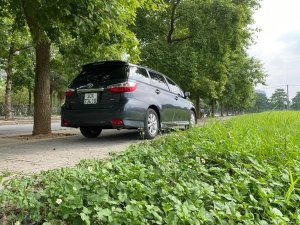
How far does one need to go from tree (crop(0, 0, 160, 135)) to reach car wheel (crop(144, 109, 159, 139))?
6.59 feet

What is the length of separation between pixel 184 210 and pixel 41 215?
978 millimetres

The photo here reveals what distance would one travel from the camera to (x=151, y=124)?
8180mm

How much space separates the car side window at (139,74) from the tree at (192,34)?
879cm

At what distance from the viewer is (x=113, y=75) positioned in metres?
7.68

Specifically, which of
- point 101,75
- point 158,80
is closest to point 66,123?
point 101,75

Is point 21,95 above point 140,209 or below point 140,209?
above

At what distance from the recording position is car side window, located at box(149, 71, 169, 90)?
8832mm

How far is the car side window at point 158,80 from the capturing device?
8832 mm

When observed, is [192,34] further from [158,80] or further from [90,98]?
[90,98]

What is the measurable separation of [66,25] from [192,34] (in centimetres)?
1105

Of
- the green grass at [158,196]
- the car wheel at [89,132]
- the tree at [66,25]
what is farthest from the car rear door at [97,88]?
the green grass at [158,196]

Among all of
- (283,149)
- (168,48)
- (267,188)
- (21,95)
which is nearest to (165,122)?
(283,149)

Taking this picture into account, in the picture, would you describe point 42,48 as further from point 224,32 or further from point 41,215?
point 224,32

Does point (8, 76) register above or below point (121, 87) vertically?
above
